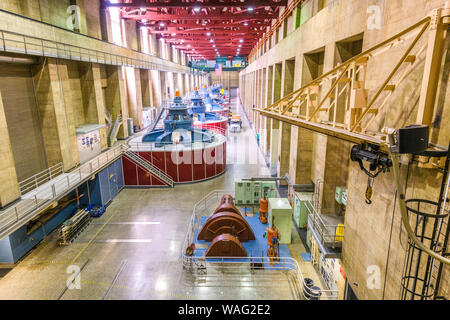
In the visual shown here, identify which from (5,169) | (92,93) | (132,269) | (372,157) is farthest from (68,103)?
(372,157)

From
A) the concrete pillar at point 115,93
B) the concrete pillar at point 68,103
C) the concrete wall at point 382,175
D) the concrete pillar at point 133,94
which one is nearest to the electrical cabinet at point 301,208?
the concrete wall at point 382,175

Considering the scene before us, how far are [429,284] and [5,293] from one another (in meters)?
12.0

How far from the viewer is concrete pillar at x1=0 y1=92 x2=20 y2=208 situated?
9586mm

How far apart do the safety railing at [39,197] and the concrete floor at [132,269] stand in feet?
7.84

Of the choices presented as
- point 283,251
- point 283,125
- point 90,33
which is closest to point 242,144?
point 283,125

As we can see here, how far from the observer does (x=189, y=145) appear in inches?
758

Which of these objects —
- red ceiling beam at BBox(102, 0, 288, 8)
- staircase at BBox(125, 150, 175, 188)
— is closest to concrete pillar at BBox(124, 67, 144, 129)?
red ceiling beam at BBox(102, 0, 288, 8)

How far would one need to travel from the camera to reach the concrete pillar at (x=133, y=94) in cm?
2528

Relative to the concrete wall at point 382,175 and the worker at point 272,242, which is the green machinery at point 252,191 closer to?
the worker at point 272,242

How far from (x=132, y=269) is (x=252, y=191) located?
7680 mm

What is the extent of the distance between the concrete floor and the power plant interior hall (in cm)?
7

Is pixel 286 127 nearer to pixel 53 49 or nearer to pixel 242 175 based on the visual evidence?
pixel 242 175

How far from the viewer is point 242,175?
20.7 m
